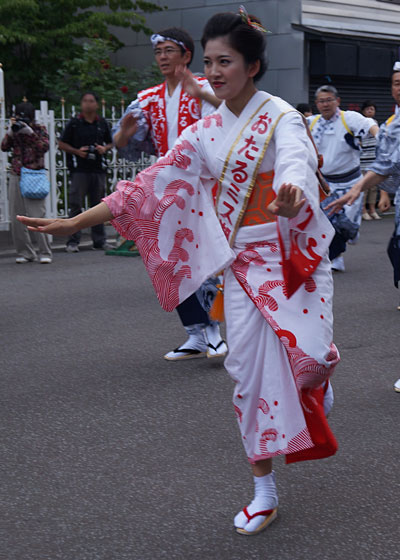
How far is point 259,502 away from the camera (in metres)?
3.25

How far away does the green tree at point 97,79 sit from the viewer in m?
15.7

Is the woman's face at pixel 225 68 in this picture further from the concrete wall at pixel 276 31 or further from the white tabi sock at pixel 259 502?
the concrete wall at pixel 276 31

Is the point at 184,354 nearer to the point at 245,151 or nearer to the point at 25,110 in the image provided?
the point at 245,151

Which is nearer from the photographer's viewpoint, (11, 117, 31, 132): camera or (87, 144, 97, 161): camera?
(11, 117, 31, 132): camera

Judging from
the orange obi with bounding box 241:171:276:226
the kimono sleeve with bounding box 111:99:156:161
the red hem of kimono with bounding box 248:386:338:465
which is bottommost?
the red hem of kimono with bounding box 248:386:338:465

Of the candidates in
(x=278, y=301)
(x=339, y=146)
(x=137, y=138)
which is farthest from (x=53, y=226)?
(x=339, y=146)

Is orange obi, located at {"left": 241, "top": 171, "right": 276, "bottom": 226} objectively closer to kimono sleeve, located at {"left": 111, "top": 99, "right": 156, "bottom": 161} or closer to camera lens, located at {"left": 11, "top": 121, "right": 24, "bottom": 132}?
kimono sleeve, located at {"left": 111, "top": 99, "right": 156, "bottom": 161}

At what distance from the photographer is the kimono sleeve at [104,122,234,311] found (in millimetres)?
3477

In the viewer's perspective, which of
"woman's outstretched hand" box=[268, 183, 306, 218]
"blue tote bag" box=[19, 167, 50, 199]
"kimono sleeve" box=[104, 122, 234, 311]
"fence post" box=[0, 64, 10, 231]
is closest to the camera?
"woman's outstretched hand" box=[268, 183, 306, 218]

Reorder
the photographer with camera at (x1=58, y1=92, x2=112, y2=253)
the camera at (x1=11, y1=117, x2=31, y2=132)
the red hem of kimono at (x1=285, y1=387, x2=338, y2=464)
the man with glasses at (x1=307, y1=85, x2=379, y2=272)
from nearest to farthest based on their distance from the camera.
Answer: the red hem of kimono at (x1=285, y1=387, x2=338, y2=464) → the man with glasses at (x1=307, y1=85, x2=379, y2=272) → the camera at (x1=11, y1=117, x2=31, y2=132) → the photographer with camera at (x1=58, y1=92, x2=112, y2=253)

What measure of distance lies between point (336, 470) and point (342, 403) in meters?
1.02

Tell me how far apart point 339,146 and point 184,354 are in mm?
4029

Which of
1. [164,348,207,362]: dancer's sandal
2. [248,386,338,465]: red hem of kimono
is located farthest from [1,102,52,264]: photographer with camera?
[248,386,338,465]: red hem of kimono

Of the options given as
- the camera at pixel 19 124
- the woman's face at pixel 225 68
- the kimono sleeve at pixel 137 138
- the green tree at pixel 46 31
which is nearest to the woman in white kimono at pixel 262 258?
the woman's face at pixel 225 68
